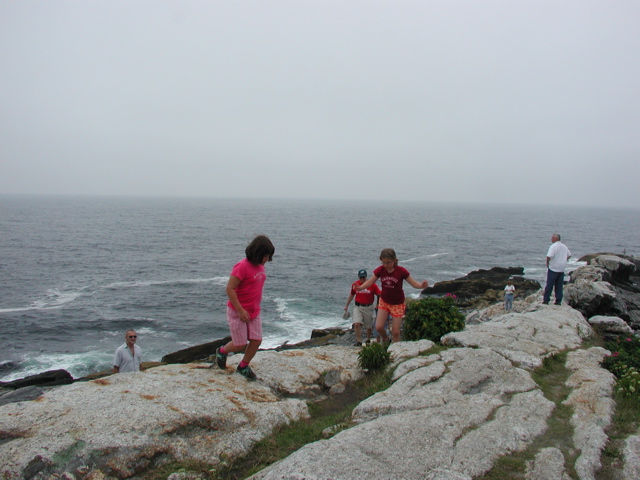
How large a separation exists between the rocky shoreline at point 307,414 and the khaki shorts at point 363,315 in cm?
202

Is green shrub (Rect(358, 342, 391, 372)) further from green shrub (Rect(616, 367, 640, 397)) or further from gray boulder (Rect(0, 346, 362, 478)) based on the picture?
green shrub (Rect(616, 367, 640, 397))

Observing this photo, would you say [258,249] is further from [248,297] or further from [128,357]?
[128,357]

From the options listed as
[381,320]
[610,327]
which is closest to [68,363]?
[381,320]

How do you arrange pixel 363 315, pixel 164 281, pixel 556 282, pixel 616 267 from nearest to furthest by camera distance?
pixel 363 315 < pixel 556 282 < pixel 616 267 < pixel 164 281

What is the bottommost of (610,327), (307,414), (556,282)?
(610,327)

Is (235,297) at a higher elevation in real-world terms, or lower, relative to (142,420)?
higher

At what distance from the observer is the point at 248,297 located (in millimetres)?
6219

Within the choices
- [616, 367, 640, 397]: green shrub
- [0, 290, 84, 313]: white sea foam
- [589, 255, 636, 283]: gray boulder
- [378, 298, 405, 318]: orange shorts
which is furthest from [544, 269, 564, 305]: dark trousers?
[0, 290, 84, 313]: white sea foam

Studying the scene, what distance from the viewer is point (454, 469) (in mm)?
4098

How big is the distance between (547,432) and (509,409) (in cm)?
60

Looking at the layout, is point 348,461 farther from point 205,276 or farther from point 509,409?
point 205,276

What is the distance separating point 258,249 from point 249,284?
634 mm

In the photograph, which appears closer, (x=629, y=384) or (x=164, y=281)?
(x=629, y=384)

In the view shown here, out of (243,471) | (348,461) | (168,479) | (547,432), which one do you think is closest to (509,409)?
(547,432)
